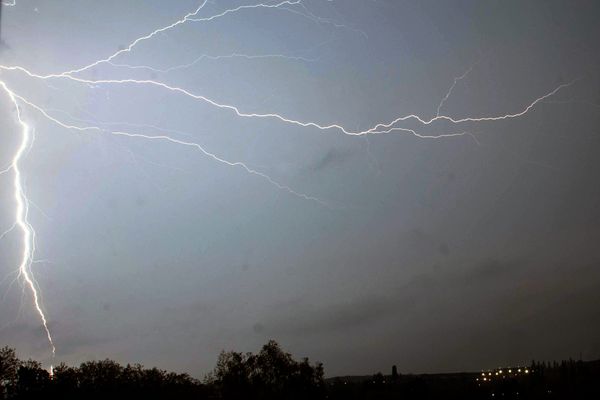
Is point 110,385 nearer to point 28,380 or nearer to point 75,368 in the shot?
point 75,368

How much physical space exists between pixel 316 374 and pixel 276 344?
13.8ft

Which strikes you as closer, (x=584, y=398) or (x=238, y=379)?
(x=238, y=379)

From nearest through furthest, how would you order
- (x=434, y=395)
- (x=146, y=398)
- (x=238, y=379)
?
(x=146, y=398)
(x=238, y=379)
(x=434, y=395)

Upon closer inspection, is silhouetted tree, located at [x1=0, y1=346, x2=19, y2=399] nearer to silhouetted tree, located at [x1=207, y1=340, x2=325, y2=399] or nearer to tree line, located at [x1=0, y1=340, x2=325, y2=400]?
tree line, located at [x1=0, y1=340, x2=325, y2=400]

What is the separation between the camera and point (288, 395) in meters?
43.1

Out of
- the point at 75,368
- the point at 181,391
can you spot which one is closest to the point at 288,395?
the point at 181,391

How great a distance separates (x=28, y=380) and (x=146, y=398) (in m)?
7.30

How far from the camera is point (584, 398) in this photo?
5662cm

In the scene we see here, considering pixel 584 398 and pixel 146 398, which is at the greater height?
pixel 146 398

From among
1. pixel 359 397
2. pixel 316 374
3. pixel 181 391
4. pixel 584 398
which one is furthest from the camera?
pixel 584 398

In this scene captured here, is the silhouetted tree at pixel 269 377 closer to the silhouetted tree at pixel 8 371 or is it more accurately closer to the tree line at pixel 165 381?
the tree line at pixel 165 381

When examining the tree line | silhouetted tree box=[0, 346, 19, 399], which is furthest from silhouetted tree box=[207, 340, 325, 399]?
silhouetted tree box=[0, 346, 19, 399]

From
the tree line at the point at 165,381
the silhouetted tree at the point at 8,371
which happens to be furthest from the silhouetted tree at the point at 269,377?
the silhouetted tree at the point at 8,371

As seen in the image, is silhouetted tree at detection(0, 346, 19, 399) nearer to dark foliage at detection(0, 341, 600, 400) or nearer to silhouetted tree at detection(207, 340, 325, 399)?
dark foliage at detection(0, 341, 600, 400)
